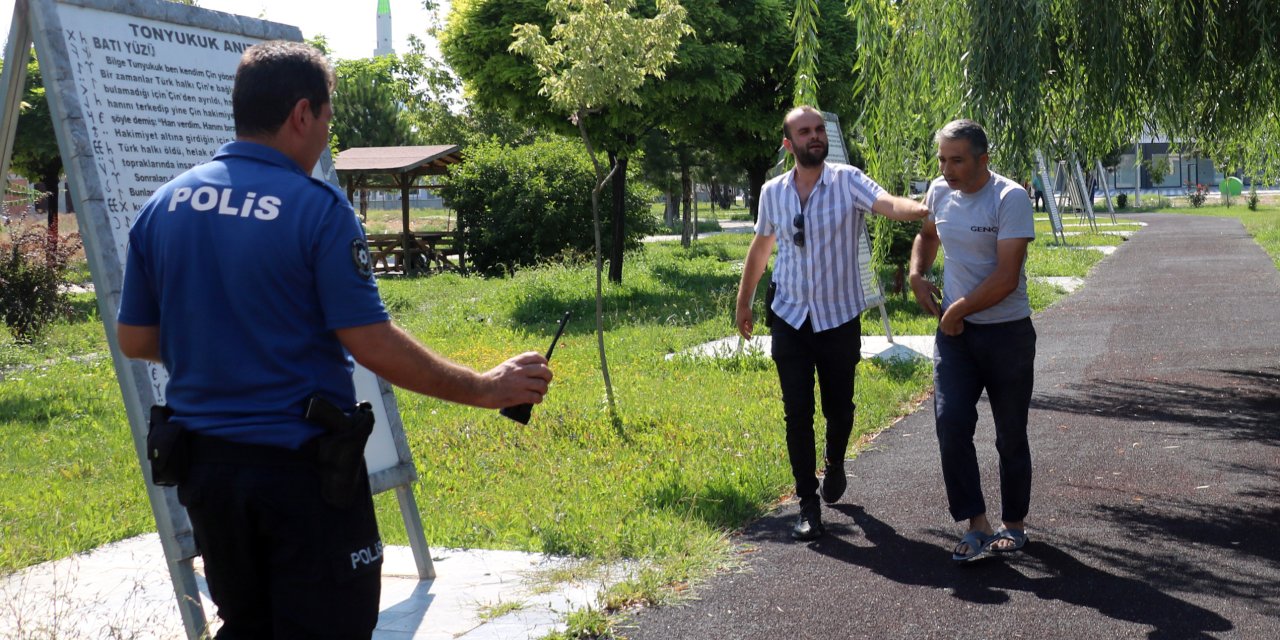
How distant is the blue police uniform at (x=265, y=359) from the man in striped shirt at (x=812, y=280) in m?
3.32

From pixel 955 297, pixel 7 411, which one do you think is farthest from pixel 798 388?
pixel 7 411

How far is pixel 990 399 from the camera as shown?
5375 millimetres

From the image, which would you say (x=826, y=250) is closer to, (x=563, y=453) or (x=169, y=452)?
(x=563, y=453)

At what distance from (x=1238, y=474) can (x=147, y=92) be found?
5.73m

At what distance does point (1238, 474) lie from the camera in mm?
6773

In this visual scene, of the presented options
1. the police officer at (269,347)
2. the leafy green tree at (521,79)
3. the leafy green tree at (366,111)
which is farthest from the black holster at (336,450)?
the leafy green tree at (366,111)

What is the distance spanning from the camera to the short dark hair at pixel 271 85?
2.75 metres

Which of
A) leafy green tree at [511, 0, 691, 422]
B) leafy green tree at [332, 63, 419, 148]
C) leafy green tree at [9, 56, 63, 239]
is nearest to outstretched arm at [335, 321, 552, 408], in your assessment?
Answer: leafy green tree at [511, 0, 691, 422]

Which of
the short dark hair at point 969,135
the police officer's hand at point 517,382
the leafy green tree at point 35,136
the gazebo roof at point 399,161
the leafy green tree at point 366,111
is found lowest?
the police officer's hand at point 517,382

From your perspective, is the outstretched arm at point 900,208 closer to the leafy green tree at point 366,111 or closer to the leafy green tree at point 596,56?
the leafy green tree at point 596,56

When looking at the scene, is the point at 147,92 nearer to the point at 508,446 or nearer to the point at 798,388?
the point at 798,388

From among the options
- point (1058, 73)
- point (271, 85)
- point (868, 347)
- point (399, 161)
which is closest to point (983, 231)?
point (1058, 73)

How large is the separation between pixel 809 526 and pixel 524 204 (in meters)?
20.3

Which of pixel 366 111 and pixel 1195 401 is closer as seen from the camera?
pixel 1195 401
